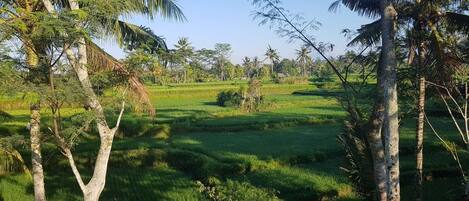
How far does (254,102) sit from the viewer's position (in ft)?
115

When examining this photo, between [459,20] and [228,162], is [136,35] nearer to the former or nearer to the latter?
[228,162]

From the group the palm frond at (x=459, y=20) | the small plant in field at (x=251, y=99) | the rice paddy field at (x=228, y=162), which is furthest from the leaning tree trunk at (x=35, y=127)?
the small plant in field at (x=251, y=99)

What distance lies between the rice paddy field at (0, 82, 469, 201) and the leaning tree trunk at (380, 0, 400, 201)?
2393 mm

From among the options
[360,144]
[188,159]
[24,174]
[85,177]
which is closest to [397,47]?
[360,144]

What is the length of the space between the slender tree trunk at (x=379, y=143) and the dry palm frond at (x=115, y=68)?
171 inches

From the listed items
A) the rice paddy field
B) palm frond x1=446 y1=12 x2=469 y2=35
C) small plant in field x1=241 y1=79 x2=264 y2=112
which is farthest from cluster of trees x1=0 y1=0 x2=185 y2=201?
small plant in field x1=241 y1=79 x2=264 y2=112

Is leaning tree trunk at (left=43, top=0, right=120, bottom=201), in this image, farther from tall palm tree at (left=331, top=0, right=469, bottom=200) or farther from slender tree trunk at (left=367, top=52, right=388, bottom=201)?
tall palm tree at (left=331, top=0, right=469, bottom=200)

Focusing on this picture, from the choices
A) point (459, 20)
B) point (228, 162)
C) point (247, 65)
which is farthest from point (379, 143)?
point (247, 65)

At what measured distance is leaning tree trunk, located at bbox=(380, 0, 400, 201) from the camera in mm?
7609

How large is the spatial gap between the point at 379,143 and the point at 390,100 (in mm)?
797

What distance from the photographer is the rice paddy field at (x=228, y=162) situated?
501 inches

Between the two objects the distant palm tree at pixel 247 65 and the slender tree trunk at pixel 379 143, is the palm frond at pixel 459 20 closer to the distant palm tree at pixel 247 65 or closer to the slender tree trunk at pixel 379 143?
the slender tree trunk at pixel 379 143

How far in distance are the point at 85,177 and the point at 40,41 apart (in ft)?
27.7

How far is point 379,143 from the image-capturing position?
7.92 meters
